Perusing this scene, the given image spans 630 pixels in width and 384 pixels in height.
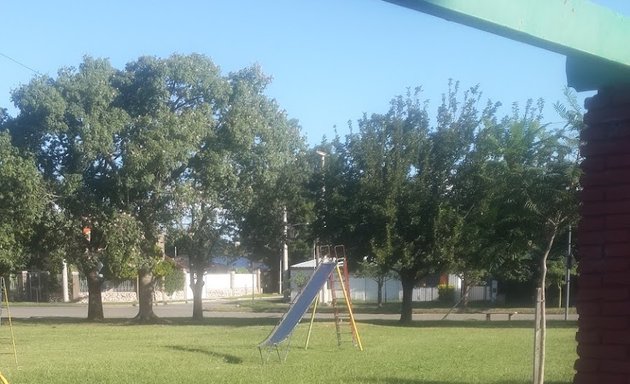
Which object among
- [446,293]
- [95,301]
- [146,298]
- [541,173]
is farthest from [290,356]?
[446,293]

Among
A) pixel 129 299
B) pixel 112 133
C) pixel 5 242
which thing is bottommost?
pixel 129 299

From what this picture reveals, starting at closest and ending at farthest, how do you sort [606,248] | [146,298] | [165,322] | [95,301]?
[606,248] < [165,322] < [146,298] < [95,301]

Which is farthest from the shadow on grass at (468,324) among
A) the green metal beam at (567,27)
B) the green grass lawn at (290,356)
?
the green metal beam at (567,27)

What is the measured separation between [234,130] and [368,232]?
248 inches

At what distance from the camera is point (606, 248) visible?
457cm

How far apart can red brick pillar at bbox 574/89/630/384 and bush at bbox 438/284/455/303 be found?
1934 inches

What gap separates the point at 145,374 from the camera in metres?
15.1

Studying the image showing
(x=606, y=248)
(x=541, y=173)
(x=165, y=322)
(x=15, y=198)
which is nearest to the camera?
(x=606, y=248)

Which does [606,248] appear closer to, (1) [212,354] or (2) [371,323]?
(1) [212,354]

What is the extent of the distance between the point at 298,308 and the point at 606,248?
16.0 metres

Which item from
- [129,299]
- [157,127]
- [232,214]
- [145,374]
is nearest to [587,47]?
[145,374]

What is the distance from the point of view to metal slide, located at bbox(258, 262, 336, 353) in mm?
17834

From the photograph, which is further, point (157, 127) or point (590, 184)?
point (157, 127)

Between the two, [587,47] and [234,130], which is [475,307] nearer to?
[234,130]
